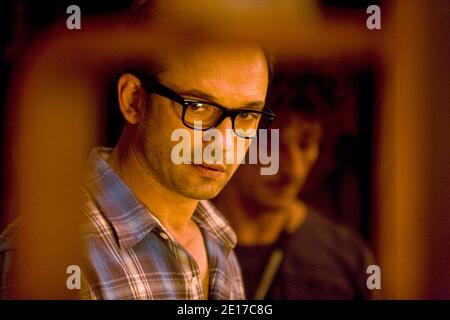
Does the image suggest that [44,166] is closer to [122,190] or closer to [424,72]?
[122,190]

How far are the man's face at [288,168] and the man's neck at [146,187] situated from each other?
0.63 ft

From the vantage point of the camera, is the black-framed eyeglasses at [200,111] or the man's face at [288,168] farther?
the man's face at [288,168]

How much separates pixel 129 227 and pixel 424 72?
0.84 meters

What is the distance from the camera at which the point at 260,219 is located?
1685 millimetres

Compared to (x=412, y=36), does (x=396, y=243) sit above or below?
below

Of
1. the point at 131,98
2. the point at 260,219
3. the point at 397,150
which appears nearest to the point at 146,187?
the point at 131,98

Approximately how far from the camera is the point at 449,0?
164 cm

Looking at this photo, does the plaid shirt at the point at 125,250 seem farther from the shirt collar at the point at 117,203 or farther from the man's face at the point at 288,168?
the man's face at the point at 288,168

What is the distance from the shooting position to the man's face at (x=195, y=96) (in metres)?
1.41

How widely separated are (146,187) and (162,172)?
0.05 metres

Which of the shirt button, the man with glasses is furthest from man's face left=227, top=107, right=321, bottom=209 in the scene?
the shirt button

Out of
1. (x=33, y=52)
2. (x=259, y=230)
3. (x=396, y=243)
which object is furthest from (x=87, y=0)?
(x=396, y=243)

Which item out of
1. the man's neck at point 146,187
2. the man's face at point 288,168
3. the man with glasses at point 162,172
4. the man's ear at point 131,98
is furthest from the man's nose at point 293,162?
the man's ear at point 131,98

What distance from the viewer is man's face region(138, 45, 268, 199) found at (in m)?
1.41
